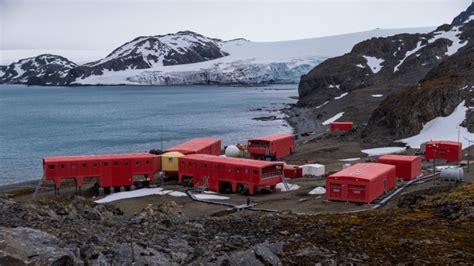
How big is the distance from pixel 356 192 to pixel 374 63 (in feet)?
383

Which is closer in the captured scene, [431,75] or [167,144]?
[167,144]

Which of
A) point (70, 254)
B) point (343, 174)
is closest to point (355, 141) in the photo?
point (343, 174)

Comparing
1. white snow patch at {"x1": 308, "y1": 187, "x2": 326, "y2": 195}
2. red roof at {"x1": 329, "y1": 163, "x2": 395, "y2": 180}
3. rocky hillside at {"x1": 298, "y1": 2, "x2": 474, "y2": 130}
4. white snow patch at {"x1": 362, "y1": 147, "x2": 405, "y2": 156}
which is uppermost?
rocky hillside at {"x1": 298, "y1": 2, "x2": 474, "y2": 130}

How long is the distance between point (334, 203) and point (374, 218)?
11964 mm

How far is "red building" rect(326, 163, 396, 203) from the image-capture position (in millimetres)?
32094

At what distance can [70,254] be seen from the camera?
13062 millimetres

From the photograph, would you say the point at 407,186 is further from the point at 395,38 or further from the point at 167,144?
the point at 395,38

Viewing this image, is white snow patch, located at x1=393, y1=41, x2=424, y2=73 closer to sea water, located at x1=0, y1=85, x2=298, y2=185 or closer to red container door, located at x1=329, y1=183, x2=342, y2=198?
sea water, located at x1=0, y1=85, x2=298, y2=185

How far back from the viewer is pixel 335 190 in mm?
A: 33062

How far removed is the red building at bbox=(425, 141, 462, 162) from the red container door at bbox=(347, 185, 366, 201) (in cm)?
1681

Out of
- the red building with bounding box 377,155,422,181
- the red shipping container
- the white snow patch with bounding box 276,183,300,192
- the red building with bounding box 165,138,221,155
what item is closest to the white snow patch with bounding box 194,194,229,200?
the white snow patch with bounding box 276,183,300,192

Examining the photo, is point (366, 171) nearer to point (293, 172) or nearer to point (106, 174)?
point (293, 172)

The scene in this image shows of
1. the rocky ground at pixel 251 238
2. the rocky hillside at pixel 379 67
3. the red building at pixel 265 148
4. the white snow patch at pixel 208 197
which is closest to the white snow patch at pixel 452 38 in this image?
the rocky hillside at pixel 379 67


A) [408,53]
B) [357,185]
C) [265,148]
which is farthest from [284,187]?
[408,53]
